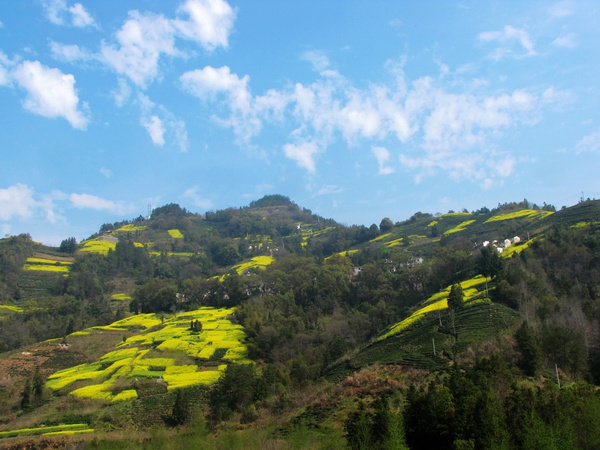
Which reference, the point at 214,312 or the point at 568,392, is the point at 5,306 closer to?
the point at 214,312

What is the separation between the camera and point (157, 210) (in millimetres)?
156625

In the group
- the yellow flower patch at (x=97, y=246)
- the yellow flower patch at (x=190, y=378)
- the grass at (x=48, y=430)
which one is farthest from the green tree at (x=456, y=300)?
the yellow flower patch at (x=97, y=246)

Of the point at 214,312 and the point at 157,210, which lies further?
the point at 157,210

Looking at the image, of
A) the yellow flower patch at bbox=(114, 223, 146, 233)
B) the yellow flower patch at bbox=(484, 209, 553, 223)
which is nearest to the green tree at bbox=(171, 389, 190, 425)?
the yellow flower patch at bbox=(484, 209, 553, 223)

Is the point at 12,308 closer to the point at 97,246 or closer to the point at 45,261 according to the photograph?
Result: the point at 45,261

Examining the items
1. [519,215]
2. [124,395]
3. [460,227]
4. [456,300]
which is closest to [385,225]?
[460,227]

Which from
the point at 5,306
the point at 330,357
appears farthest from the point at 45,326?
the point at 330,357

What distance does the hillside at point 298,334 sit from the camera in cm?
2716

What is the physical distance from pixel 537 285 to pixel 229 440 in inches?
1233

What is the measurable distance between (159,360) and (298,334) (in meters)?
14.4

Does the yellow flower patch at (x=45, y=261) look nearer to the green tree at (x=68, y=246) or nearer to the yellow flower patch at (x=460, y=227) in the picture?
the green tree at (x=68, y=246)

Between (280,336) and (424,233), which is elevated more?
(424,233)

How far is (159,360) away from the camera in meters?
43.8

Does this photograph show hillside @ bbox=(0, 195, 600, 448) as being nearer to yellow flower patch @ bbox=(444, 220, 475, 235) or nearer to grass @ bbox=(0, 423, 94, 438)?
grass @ bbox=(0, 423, 94, 438)
